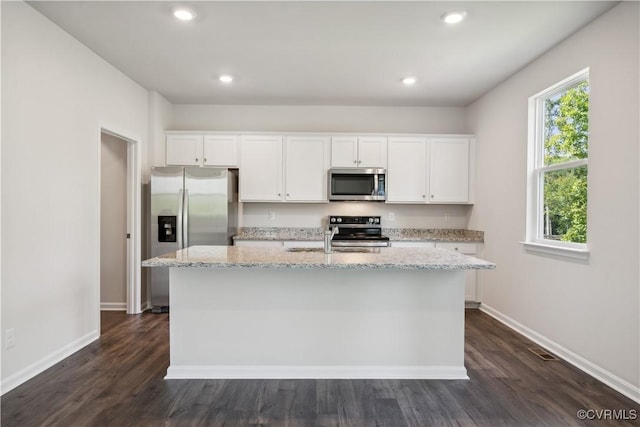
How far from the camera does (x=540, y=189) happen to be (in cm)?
335

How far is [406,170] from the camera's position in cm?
461

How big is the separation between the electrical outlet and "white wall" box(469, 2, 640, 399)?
402cm

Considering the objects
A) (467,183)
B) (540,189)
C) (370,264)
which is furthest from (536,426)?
(467,183)

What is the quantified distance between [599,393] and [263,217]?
3.81 meters

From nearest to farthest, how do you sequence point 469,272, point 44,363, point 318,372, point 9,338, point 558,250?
point 9,338
point 318,372
point 44,363
point 558,250
point 469,272

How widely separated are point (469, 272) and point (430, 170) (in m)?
1.36

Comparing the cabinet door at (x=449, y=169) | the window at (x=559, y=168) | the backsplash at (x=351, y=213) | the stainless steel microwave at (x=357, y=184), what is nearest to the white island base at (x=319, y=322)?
the window at (x=559, y=168)

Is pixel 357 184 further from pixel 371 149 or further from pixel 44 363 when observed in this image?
pixel 44 363

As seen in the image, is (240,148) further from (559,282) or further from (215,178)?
(559,282)

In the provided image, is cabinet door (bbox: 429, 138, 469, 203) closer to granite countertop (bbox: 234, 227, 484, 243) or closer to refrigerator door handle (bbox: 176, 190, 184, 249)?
granite countertop (bbox: 234, 227, 484, 243)

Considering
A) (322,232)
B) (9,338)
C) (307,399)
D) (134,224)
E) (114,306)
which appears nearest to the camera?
(307,399)

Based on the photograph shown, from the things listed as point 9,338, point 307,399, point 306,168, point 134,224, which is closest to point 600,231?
point 307,399

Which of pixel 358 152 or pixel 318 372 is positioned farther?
pixel 358 152

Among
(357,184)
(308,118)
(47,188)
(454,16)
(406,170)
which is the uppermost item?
(454,16)
